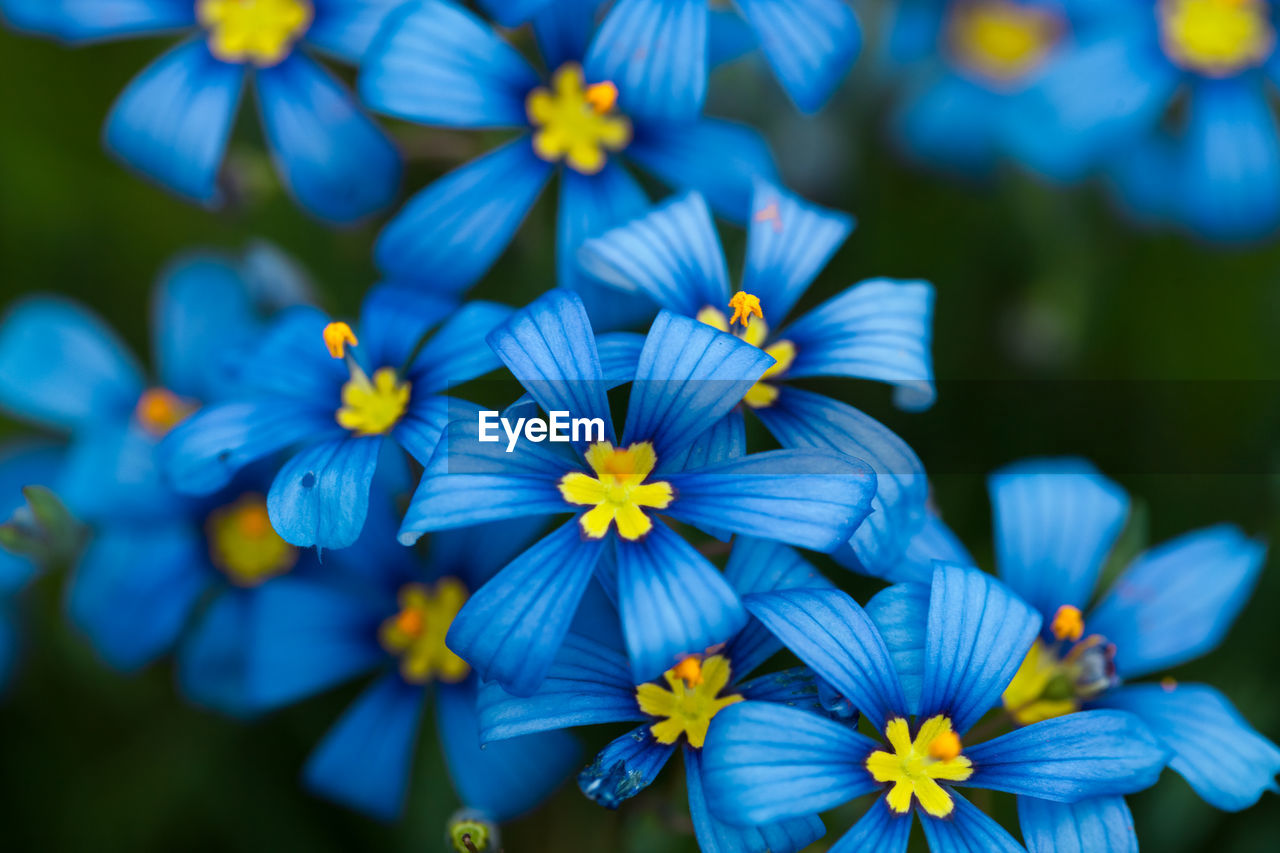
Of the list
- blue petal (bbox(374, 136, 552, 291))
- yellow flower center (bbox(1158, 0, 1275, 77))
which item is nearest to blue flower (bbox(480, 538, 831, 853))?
blue petal (bbox(374, 136, 552, 291))

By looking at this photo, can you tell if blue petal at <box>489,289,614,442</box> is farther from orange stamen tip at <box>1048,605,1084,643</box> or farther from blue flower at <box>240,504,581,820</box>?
orange stamen tip at <box>1048,605,1084,643</box>

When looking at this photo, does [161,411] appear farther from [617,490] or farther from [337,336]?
[617,490]

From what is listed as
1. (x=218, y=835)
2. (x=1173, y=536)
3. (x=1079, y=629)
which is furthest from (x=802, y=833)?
(x=218, y=835)

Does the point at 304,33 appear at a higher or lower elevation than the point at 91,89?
lower

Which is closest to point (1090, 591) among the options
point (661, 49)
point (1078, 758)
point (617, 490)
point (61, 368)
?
point (1078, 758)

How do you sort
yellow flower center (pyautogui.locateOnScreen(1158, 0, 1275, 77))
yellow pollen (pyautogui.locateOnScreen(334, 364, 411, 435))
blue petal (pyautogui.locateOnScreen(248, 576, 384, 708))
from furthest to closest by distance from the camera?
yellow flower center (pyautogui.locateOnScreen(1158, 0, 1275, 77)) < blue petal (pyautogui.locateOnScreen(248, 576, 384, 708)) < yellow pollen (pyautogui.locateOnScreen(334, 364, 411, 435))

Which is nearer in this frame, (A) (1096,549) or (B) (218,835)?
(A) (1096,549)

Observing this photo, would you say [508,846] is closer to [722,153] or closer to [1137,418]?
[722,153]
